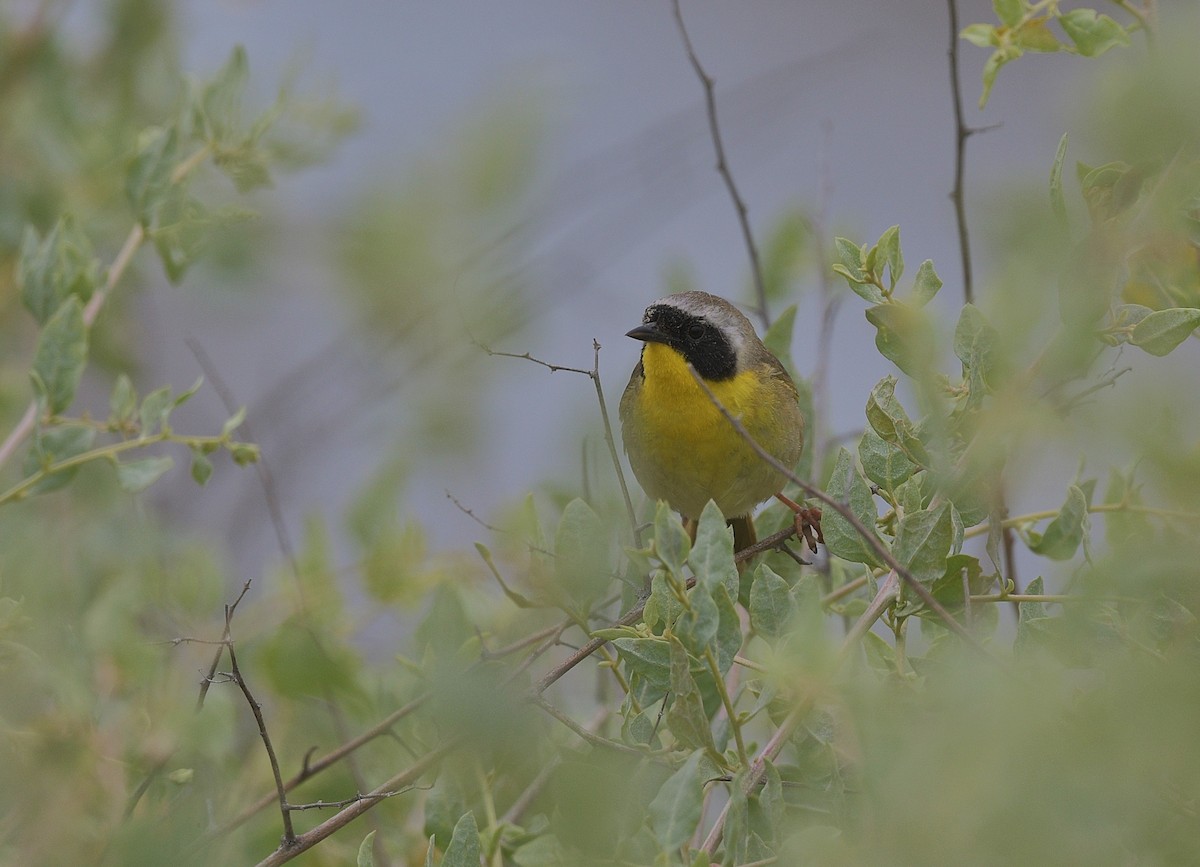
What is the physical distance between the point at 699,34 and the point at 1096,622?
4.63 metres

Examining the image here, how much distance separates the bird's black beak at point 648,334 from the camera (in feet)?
8.30

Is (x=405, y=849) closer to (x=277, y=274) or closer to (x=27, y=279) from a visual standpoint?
(x=27, y=279)

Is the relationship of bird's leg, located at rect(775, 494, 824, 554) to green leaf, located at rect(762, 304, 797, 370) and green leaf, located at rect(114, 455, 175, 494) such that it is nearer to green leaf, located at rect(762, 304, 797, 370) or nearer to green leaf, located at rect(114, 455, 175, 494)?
green leaf, located at rect(762, 304, 797, 370)

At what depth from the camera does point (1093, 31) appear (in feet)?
3.92

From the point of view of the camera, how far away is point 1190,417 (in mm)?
698

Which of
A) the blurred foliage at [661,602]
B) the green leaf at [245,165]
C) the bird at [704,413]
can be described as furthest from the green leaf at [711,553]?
the bird at [704,413]

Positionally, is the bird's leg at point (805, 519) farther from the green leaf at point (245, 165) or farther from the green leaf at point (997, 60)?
the green leaf at point (245, 165)

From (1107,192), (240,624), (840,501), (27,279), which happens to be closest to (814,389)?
(840,501)

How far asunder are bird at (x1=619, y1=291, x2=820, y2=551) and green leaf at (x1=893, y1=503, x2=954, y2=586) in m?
1.16

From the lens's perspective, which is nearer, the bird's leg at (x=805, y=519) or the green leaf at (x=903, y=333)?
the green leaf at (x=903, y=333)

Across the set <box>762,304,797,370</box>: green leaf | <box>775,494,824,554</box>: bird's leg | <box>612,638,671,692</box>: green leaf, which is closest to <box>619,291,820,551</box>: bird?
<box>775,494,824,554</box>: bird's leg

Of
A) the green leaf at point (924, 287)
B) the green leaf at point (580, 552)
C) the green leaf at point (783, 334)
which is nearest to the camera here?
the green leaf at point (924, 287)

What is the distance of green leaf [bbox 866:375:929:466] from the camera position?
1146mm

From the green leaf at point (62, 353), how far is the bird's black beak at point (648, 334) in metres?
1.29
